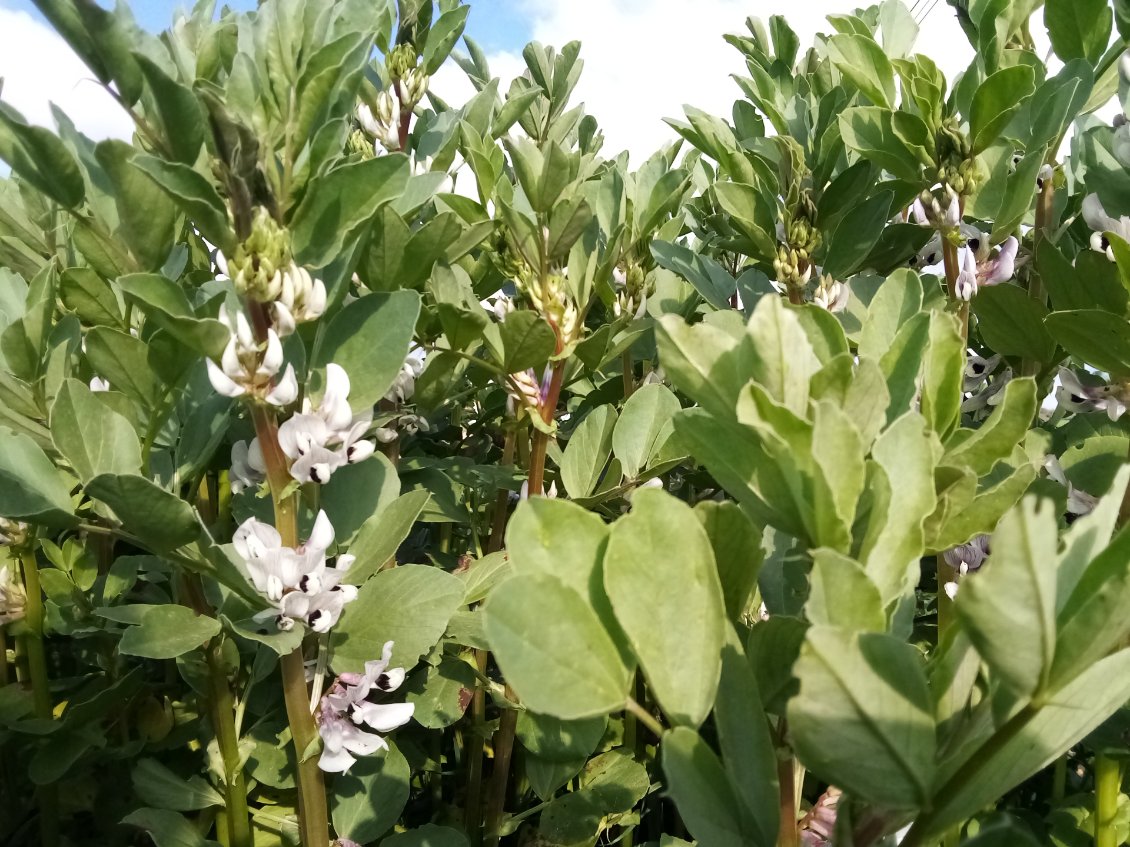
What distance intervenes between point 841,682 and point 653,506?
12 cm

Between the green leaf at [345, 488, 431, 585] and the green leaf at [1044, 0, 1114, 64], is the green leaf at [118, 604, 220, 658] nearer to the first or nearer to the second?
the green leaf at [345, 488, 431, 585]

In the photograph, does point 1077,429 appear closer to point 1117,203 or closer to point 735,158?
point 1117,203

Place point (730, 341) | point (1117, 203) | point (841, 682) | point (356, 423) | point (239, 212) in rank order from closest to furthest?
point (841, 682) → point (730, 341) → point (239, 212) → point (356, 423) → point (1117, 203)

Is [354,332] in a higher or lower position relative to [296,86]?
lower

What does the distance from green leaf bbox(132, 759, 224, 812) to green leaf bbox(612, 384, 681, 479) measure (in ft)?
1.81

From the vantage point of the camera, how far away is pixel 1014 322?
0.95 meters

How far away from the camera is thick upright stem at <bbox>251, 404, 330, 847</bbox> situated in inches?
27.2

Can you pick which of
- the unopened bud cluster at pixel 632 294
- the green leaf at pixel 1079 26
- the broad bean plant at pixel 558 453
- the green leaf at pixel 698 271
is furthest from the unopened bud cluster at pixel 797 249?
the green leaf at pixel 1079 26

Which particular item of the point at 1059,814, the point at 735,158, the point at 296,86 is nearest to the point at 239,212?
A: the point at 296,86

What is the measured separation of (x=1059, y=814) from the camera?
0.98 metres

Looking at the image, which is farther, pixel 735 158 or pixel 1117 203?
pixel 735 158

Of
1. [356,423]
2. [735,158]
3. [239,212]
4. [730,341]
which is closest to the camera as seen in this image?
[730,341]

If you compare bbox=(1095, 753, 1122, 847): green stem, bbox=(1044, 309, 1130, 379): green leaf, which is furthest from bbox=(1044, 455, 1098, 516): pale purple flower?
bbox=(1095, 753, 1122, 847): green stem

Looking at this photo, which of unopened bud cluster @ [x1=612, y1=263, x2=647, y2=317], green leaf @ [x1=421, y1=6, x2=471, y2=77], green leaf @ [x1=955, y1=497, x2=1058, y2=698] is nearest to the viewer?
green leaf @ [x1=955, y1=497, x2=1058, y2=698]
